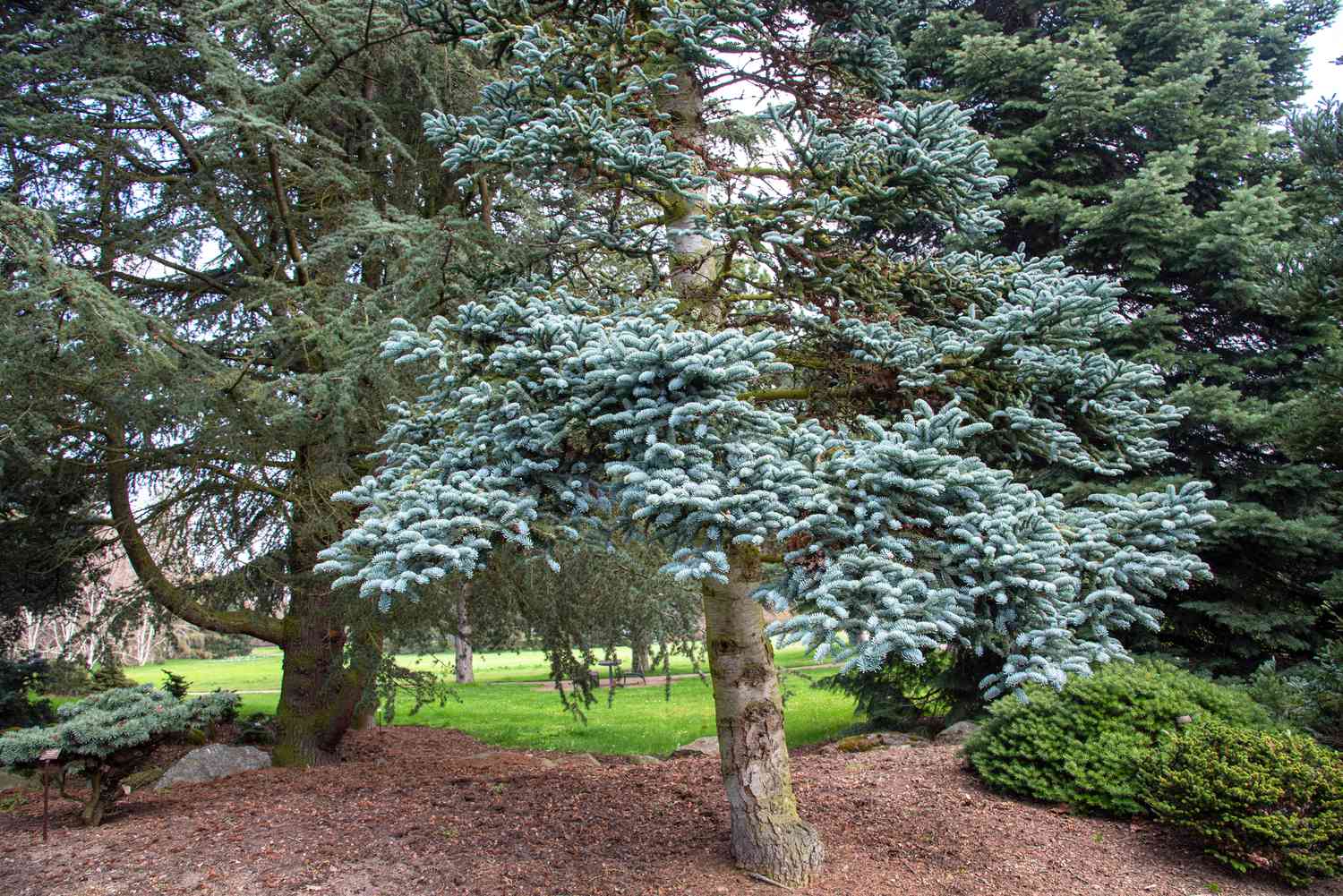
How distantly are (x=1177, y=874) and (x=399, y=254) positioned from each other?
6.34 meters

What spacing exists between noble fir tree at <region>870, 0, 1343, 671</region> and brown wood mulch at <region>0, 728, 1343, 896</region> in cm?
305

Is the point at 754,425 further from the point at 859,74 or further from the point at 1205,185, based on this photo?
the point at 1205,185

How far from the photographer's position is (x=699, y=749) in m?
7.74

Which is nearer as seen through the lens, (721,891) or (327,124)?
(721,891)

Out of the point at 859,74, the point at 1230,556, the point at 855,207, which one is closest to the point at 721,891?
the point at 855,207

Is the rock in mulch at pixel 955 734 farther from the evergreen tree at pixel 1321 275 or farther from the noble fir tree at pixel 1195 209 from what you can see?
the evergreen tree at pixel 1321 275

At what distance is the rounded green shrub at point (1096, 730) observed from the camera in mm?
5227

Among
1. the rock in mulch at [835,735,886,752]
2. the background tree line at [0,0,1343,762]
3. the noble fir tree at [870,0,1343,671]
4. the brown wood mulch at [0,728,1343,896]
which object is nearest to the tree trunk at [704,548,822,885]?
the brown wood mulch at [0,728,1343,896]

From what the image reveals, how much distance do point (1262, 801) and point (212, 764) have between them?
7734mm

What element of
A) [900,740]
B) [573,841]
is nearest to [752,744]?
[573,841]

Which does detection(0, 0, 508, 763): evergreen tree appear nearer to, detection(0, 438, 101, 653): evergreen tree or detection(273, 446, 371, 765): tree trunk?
detection(273, 446, 371, 765): tree trunk

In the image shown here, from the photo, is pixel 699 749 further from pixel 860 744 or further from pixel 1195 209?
pixel 1195 209

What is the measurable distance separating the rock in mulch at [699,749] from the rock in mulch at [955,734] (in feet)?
6.79

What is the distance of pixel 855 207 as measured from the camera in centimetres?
409
